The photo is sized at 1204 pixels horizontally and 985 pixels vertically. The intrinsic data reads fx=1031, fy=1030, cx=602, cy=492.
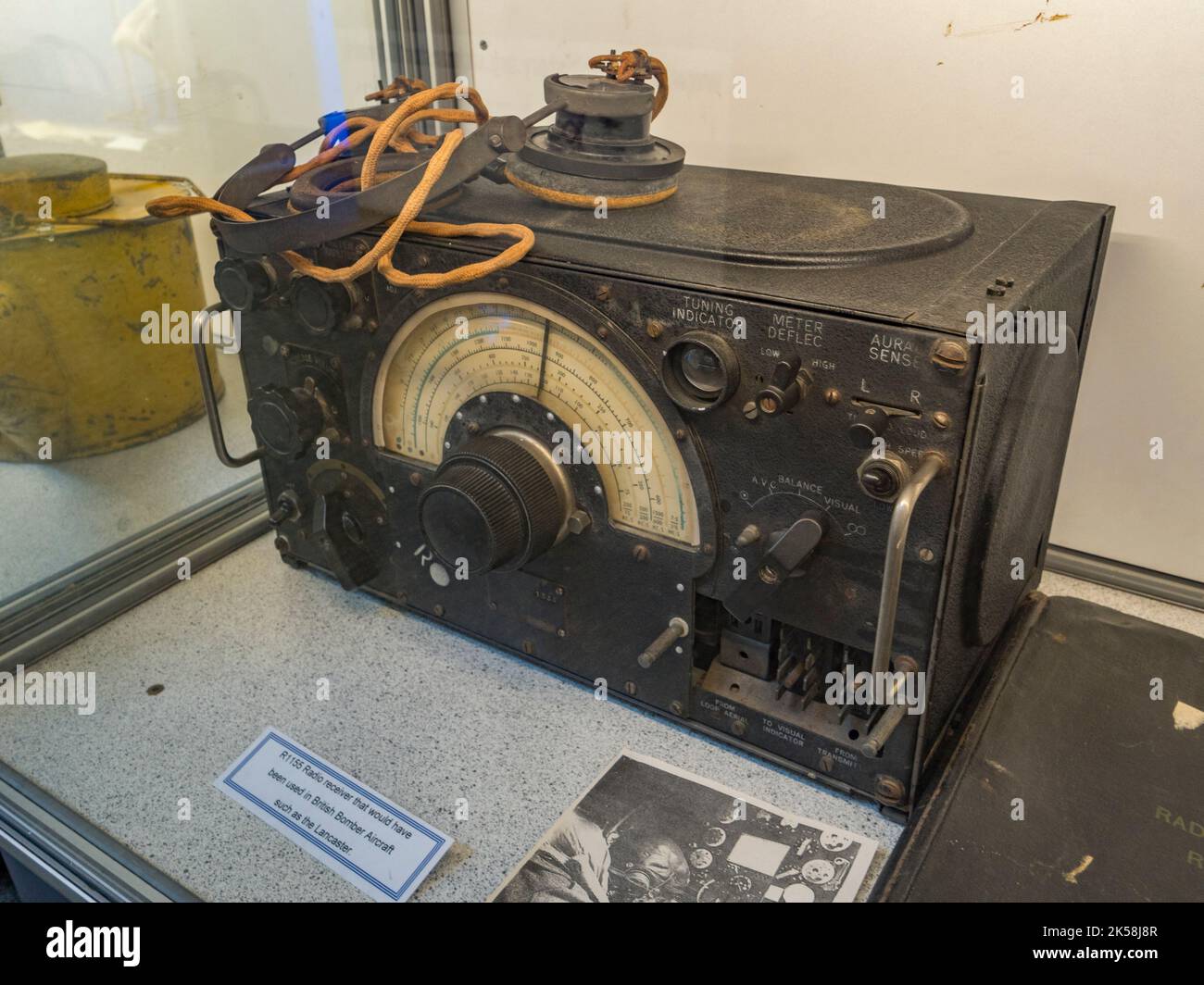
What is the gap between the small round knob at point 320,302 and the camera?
3.59 feet

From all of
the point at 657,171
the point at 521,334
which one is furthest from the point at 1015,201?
the point at 521,334

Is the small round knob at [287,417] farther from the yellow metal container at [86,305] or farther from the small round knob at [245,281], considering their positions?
the yellow metal container at [86,305]

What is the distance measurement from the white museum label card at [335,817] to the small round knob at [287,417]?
1.09ft

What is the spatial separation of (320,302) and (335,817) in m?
0.53

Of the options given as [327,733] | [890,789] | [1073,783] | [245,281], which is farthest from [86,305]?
[1073,783]

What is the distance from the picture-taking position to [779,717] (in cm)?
101

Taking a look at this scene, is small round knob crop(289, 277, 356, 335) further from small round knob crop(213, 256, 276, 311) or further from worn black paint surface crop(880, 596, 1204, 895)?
worn black paint surface crop(880, 596, 1204, 895)

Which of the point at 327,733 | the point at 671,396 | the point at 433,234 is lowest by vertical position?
the point at 327,733

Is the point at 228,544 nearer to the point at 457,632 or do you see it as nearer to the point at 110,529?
the point at 110,529

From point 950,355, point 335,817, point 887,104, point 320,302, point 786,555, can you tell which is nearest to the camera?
point 950,355

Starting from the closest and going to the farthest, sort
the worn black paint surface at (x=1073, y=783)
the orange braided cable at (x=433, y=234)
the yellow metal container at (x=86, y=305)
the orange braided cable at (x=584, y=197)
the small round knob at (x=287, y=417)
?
1. the worn black paint surface at (x=1073, y=783)
2. the orange braided cable at (x=433, y=234)
3. the orange braided cable at (x=584, y=197)
4. the small round knob at (x=287, y=417)
5. the yellow metal container at (x=86, y=305)

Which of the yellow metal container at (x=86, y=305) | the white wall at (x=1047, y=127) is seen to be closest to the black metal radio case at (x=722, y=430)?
the white wall at (x=1047, y=127)

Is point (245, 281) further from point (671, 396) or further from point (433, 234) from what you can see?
point (671, 396)

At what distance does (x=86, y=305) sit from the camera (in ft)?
4.68
